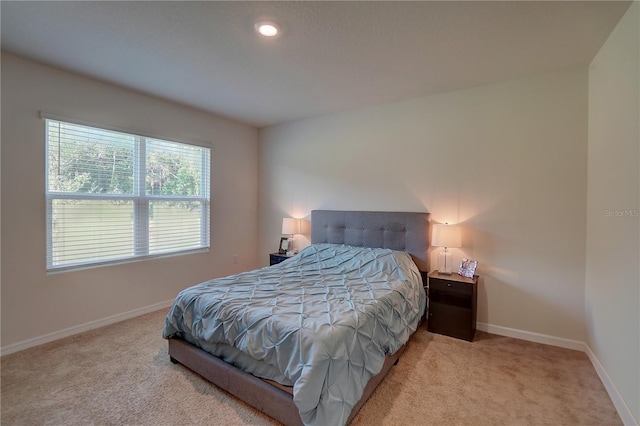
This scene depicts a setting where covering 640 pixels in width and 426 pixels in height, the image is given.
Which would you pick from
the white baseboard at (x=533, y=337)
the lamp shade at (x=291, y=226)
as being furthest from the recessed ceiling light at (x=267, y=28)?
the white baseboard at (x=533, y=337)

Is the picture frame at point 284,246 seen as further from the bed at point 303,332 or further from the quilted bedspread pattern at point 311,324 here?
the quilted bedspread pattern at point 311,324

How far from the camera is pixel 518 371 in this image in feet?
7.65

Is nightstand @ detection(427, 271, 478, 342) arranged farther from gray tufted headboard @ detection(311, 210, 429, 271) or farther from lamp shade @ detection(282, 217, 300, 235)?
lamp shade @ detection(282, 217, 300, 235)

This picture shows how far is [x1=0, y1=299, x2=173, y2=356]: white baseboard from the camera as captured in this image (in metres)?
2.58

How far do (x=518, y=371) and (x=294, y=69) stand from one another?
3.17 m

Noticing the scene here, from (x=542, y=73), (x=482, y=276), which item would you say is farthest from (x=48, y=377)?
(x=542, y=73)

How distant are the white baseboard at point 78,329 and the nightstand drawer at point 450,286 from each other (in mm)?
3184

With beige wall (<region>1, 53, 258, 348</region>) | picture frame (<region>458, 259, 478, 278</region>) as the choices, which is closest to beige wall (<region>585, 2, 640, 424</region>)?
picture frame (<region>458, 259, 478, 278</region>)

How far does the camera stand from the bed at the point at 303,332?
5.31ft

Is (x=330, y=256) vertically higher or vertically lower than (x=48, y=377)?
higher

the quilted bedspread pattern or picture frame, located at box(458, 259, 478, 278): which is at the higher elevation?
picture frame, located at box(458, 259, 478, 278)

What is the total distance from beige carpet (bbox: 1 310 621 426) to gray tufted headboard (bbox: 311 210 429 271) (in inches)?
41.1

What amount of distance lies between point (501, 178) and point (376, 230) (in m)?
1.41

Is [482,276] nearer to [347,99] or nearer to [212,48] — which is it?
[347,99]
